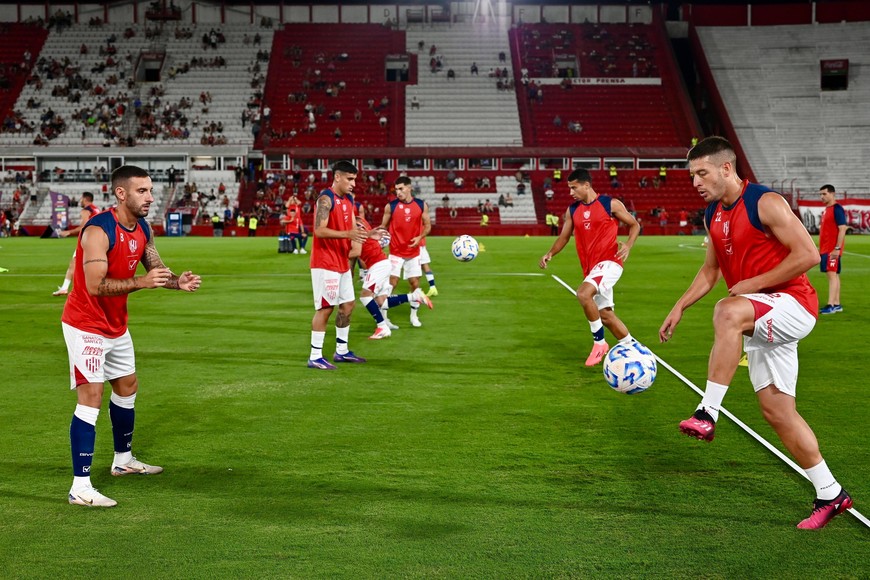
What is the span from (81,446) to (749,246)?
4.30 m

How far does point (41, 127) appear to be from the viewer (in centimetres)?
6084

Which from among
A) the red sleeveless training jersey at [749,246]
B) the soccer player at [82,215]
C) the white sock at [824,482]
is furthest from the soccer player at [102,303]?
the soccer player at [82,215]

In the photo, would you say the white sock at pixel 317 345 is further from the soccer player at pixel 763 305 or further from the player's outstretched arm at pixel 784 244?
the player's outstretched arm at pixel 784 244

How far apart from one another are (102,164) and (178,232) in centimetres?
1047

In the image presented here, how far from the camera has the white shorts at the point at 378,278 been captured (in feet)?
41.6

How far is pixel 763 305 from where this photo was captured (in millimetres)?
→ 4727

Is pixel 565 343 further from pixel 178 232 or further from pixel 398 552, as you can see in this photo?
pixel 178 232

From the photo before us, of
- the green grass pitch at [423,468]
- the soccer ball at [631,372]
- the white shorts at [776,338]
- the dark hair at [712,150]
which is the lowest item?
the green grass pitch at [423,468]

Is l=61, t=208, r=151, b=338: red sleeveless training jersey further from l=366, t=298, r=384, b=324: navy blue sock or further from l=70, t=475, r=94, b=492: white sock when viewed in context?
l=366, t=298, r=384, b=324: navy blue sock

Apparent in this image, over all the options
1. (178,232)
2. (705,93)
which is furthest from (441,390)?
(705,93)

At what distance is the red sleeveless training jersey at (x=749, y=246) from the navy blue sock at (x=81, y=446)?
412cm

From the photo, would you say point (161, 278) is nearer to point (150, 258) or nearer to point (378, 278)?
point (150, 258)

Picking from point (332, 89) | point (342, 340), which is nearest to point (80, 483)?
point (342, 340)

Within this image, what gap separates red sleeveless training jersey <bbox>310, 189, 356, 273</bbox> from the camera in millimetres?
10211
